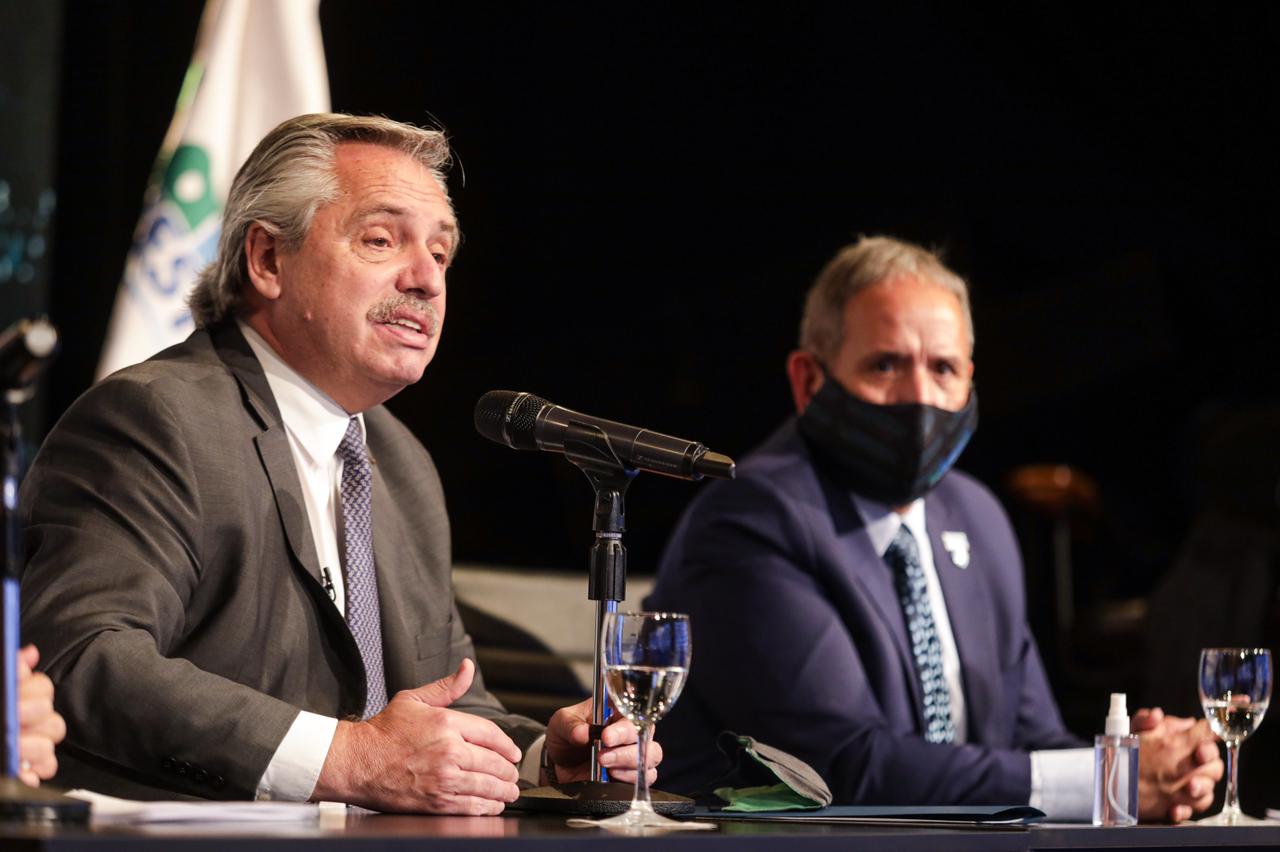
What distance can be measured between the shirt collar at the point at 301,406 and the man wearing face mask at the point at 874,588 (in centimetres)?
86

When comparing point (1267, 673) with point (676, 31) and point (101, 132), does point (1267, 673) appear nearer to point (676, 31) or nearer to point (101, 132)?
point (101, 132)

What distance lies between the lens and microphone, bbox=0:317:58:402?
47.7 inches

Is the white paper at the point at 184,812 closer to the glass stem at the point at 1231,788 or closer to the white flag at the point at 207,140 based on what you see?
the glass stem at the point at 1231,788

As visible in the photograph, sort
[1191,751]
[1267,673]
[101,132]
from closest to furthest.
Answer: [1267,673] → [1191,751] → [101,132]

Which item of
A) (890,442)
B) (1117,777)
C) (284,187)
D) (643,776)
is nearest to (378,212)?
(284,187)

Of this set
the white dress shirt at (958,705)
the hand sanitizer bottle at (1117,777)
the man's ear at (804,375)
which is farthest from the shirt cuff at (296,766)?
the man's ear at (804,375)

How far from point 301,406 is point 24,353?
3.03ft

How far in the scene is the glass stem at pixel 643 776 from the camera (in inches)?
59.7

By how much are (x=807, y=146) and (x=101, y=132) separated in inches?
101

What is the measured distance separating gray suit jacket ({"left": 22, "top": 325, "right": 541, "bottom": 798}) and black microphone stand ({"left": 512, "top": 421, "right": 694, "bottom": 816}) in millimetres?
315

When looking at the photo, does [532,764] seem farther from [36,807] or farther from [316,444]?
[36,807]

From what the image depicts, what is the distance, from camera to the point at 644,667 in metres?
1.54

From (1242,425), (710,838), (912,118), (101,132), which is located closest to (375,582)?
(710,838)

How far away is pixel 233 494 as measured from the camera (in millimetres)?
1925
